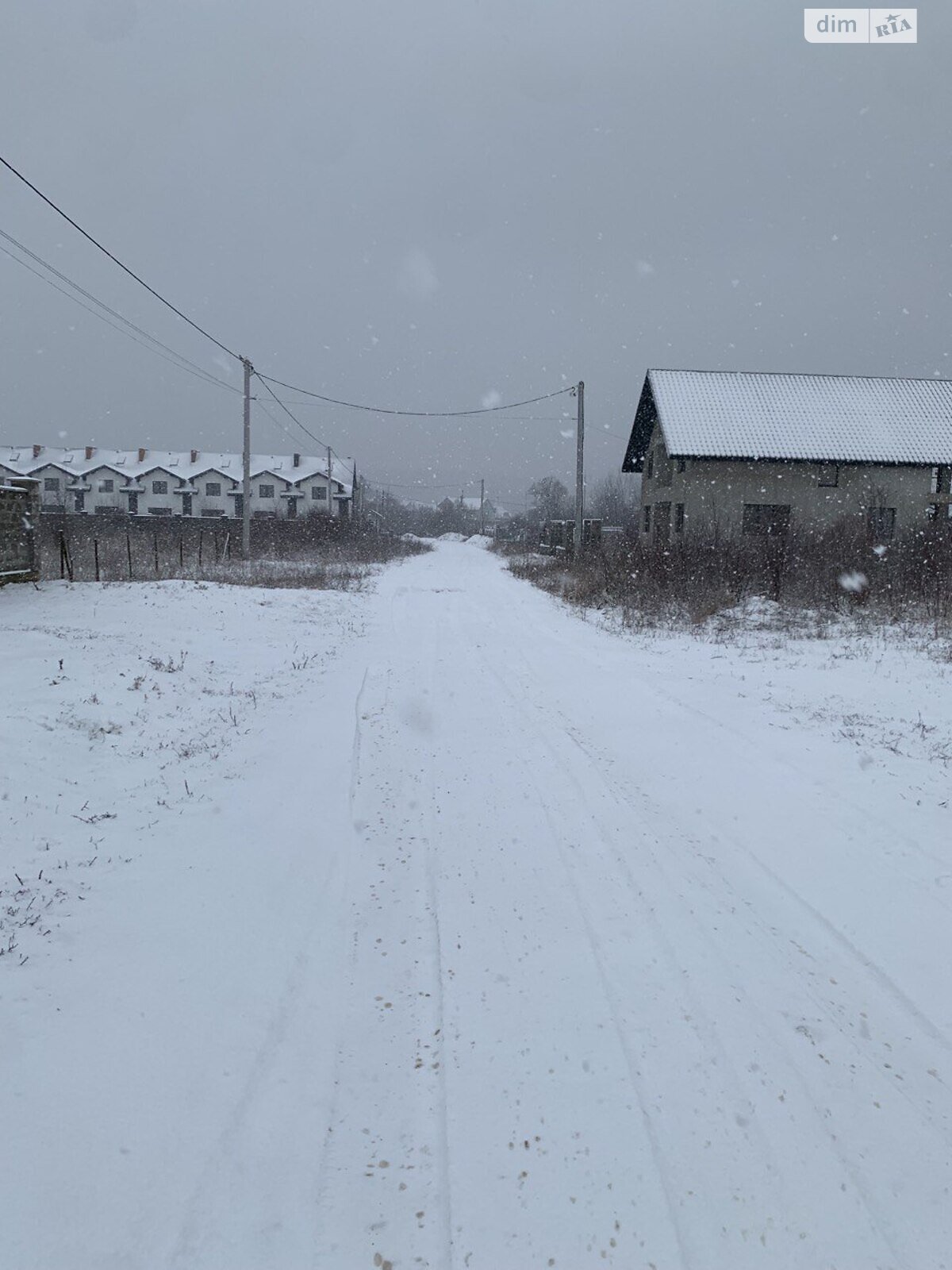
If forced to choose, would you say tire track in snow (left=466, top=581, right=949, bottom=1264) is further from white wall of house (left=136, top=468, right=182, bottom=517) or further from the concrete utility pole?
white wall of house (left=136, top=468, right=182, bottom=517)

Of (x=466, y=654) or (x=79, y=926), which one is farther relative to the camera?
(x=466, y=654)

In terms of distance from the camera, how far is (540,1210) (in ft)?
6.72

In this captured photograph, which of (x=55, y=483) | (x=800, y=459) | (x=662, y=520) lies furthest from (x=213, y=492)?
(x=800, y=459)

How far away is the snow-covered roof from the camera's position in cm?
7238

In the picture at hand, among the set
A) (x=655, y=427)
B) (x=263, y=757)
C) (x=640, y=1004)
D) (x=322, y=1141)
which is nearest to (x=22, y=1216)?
(x=322, y=1141)

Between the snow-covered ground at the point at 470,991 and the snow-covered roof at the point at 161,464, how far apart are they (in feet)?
225

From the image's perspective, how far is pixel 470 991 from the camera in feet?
9.69

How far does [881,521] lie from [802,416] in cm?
507

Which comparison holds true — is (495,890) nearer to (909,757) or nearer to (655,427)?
(909,757)

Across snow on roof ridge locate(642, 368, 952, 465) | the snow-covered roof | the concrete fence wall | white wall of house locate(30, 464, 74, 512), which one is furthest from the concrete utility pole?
white wall of house locate(30, 464, 74, 512)

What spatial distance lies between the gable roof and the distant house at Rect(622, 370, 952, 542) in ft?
0.14

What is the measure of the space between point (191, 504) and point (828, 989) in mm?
77460

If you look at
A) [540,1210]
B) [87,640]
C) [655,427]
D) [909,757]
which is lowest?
[540,1210]

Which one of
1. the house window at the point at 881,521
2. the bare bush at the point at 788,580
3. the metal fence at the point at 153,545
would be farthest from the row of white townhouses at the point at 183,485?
the bare bush at the point at 788,580
